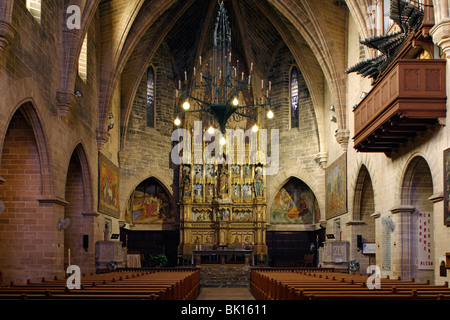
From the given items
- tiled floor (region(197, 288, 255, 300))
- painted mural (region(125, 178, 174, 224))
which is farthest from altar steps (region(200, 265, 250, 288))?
painted mural (region(125, 178, 174, 224))

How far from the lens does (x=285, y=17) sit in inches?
1091

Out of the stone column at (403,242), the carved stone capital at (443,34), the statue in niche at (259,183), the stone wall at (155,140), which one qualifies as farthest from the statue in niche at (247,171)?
the carved stone capital at (443,34)

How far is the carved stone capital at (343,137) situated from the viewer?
24469 mm

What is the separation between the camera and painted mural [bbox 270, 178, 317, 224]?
31.5m

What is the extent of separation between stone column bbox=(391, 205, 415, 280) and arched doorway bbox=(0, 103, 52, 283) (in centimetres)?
1039

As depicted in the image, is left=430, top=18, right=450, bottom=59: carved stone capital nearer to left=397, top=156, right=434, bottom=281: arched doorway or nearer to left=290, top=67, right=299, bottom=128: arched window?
left=397, top=156, right=434, bottom=281: arched doorway

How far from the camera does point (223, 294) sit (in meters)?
20.8

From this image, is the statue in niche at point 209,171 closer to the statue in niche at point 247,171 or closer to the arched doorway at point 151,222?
the statue in niche at point 247,171

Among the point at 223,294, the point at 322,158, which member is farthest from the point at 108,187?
the point at 322,158

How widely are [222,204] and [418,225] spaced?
14.0 m

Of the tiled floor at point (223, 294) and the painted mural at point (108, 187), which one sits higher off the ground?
the painted mural at point (108, 187)

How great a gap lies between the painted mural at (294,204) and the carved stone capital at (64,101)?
14927mm

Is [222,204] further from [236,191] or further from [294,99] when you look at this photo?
[294,99]

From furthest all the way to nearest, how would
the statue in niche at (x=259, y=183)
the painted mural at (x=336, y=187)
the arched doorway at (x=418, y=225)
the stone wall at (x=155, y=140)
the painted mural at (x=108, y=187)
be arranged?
the statue in niche at (x=259, y=183) < the stone wall at (x=155, y=140) < the painted mural at (x=108, y=187) < the painted mural at (x=336, y=187) < the arched doorway at (x=418, y=225)
